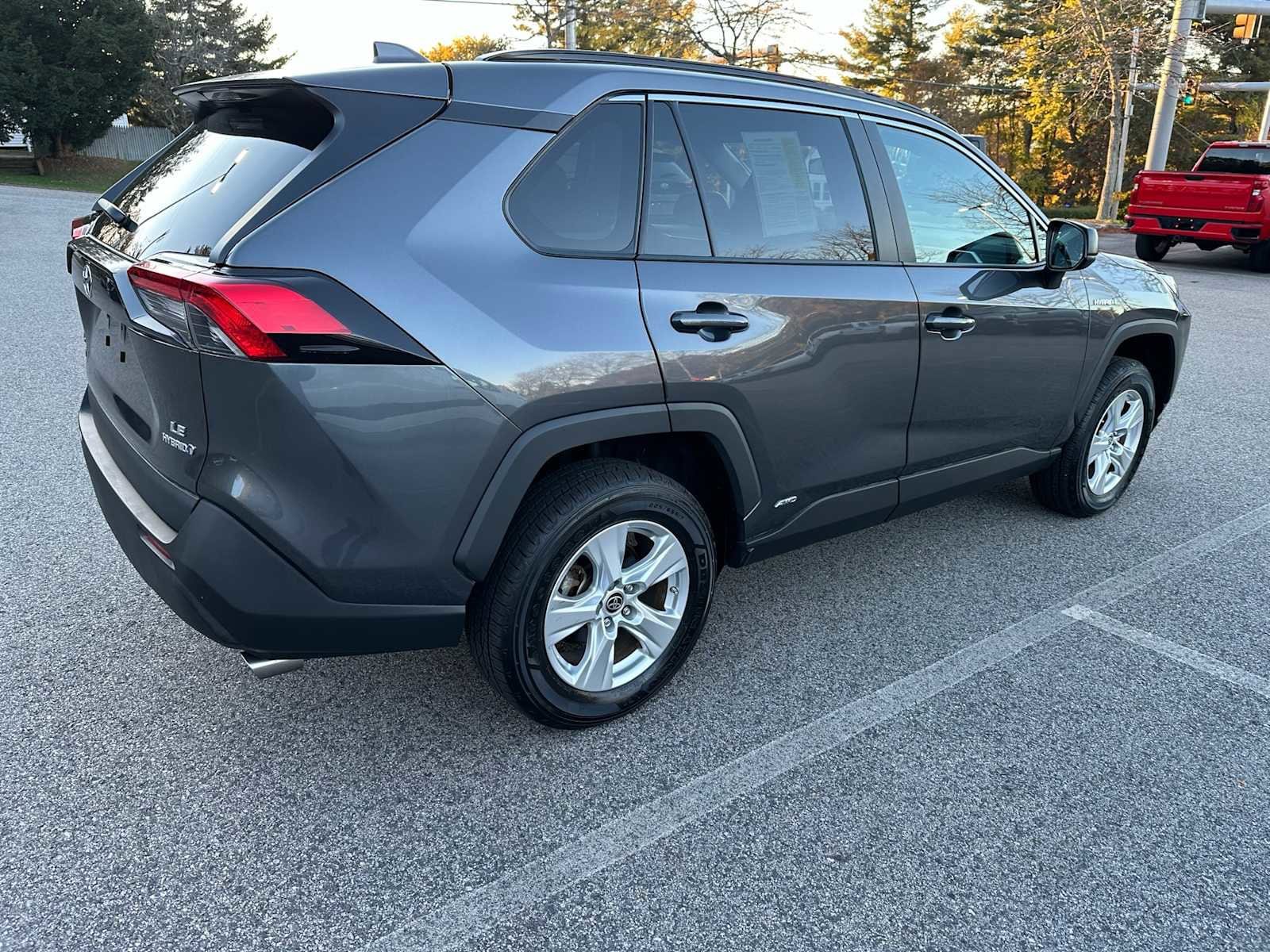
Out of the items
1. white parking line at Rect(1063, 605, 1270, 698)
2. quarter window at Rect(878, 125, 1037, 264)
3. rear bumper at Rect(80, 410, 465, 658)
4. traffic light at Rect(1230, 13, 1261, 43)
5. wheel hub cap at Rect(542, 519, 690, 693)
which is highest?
traffic light at Rect(1230, 13, 1261, 43)

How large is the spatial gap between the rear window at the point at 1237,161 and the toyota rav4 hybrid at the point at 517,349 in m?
14.0

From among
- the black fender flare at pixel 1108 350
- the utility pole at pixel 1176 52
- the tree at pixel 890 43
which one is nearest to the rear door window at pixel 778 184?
the black fender flare at pixel 1108 350

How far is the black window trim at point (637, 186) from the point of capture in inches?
96.6

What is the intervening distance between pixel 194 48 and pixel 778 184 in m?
46.8

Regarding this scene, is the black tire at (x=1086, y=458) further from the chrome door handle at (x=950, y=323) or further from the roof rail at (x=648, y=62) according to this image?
the roof rail at (x=648, y=62)

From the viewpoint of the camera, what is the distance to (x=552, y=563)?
259 cm

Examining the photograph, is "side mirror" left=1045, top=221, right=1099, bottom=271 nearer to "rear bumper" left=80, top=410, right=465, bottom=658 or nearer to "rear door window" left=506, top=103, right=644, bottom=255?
"rear door window" left=506, top=103, right=644, bottom=255

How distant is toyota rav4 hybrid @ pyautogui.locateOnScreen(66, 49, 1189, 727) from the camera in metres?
2.22

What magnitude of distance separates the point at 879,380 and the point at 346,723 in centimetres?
197

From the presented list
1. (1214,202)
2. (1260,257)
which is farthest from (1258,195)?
(1260,257)

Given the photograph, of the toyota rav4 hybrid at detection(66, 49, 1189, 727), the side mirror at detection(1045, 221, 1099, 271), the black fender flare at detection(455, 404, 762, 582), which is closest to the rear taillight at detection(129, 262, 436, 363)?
the toyota rav4 hybrid at detection(66, 49, 1189, 727)

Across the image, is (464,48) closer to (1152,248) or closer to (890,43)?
(890,43)

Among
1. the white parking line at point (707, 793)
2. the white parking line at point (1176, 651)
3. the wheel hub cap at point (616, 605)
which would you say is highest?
the wheel hub cap at point (616, 605)

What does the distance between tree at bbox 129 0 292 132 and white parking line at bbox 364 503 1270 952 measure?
44499 millimetres
